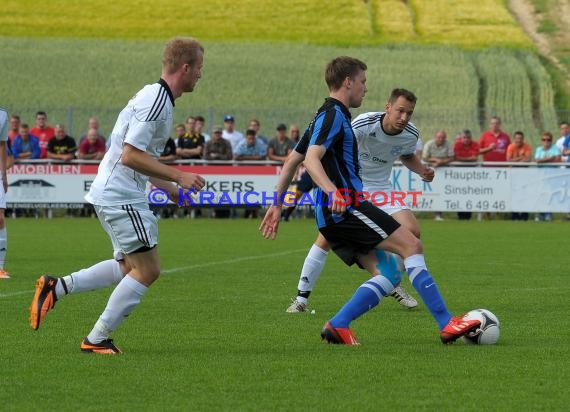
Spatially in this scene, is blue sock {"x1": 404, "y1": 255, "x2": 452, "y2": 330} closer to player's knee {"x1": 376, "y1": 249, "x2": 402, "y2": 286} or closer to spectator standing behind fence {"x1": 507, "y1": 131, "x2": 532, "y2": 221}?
player's knee {"x1": 376, "y1": 249, "x2": 402, "y2": 286}

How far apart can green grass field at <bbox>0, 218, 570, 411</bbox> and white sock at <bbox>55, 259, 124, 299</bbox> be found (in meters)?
0.39

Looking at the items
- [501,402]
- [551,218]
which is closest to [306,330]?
[501,402]

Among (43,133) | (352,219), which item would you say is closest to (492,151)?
(43,133)

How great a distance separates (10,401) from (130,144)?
75.1 inches

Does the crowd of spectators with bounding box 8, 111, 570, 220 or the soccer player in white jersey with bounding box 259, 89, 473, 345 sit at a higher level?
the soccer player in white jersey with bounding box 259, 89, 473, 345

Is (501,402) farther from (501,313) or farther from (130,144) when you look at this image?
(501,313)

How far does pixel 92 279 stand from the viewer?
8.52 metres

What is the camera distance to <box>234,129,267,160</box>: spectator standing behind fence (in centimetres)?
2780

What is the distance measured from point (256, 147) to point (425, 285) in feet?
64.0

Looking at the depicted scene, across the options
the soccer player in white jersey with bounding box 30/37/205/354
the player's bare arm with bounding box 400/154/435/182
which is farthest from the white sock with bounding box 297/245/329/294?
the soccer player in white jersey with bounding box 30/37/205/354

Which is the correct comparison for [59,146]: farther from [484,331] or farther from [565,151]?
[484,331]

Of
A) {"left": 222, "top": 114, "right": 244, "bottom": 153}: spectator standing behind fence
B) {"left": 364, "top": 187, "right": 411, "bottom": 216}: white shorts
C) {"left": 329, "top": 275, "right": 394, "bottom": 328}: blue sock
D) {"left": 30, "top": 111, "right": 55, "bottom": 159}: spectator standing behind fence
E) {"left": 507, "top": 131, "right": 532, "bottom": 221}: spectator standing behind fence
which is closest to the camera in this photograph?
{"left": 329, "top": 275, "right": 394, "bottom": 328}: blue sock

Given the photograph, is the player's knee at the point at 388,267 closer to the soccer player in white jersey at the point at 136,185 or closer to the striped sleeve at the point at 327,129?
the striped sleeve at the point at 327,129

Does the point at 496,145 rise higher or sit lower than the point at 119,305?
lower
